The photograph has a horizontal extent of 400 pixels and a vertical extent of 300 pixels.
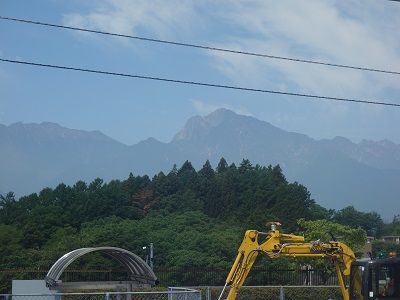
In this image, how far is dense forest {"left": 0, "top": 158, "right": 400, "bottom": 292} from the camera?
55.7 m

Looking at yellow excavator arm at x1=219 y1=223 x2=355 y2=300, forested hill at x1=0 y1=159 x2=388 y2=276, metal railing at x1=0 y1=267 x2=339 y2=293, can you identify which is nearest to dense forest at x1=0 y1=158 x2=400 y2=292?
forested hill at x1=0 y1=159 x2=388 y2=276

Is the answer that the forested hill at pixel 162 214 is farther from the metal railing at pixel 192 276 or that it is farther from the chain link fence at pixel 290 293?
the chain link fence at pixel 290 293

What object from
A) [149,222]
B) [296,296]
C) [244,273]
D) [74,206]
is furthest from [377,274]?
[74,206]

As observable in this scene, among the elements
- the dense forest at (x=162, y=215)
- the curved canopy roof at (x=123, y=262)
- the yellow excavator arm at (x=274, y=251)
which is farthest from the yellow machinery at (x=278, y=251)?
the dense forest at (x=162, y=215)

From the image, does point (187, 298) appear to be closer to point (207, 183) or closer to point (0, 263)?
point (0, 263)

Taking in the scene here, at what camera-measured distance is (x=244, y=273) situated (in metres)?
17.7

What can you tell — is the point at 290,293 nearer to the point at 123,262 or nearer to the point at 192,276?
the point at 123,262

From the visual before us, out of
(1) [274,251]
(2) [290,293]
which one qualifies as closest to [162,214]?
(2) [290,293]

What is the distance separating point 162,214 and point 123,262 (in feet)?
204

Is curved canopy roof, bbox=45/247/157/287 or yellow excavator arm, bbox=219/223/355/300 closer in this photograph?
yellow excavator arm, bbox=219/223/355/300

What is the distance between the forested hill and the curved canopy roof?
19233 mm

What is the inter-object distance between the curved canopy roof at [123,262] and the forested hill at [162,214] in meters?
19.2

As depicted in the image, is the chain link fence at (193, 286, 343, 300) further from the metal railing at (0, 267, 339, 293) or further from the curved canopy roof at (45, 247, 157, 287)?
the metal railing at (0, 267, 339, 293)

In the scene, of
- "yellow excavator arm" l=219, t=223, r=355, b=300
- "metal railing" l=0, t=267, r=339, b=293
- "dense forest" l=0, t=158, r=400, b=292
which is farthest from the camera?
"dense forest" l=0, t=158, r=400, b=292
